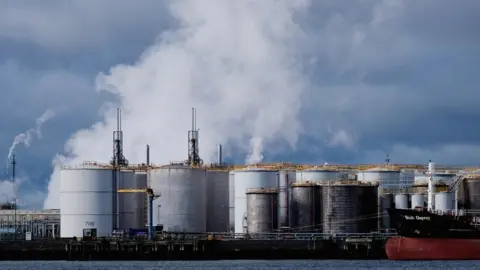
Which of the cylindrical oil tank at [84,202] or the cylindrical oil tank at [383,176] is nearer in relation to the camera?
the cylindrical oil tank at [84,202]

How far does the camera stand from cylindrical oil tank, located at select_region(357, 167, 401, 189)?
5969 inches

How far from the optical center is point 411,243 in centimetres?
12862

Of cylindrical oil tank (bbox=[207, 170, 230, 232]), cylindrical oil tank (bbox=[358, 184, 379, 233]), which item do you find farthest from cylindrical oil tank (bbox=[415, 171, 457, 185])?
cylindrical oil tank (bbox=[207, 170, 230, 232])

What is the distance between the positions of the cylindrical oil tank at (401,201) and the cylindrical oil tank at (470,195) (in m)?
5.81

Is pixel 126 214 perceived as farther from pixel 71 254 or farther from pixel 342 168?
pixel 342 168

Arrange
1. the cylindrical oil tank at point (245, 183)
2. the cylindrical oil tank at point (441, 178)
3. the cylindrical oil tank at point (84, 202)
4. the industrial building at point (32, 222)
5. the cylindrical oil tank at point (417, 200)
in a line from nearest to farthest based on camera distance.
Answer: the cylindrical oil tank at point (417, 200) < the cylindrical oil tank at point (84, 202) < the cylindrical oil tank at point (245, 183) < the cylindrical oil tank at point (441, 178) < the industrial building at point (32, 222)

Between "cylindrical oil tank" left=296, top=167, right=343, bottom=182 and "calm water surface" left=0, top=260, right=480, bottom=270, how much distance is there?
1922 cm

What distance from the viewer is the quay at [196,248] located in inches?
5261

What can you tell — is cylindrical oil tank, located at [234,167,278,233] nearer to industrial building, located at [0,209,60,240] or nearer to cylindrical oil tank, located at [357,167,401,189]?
cylindrical oil tank, located at [357,167,401,189]

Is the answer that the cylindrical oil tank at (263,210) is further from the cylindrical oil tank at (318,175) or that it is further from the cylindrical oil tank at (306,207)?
the cylindrical oil tank at (318,175)

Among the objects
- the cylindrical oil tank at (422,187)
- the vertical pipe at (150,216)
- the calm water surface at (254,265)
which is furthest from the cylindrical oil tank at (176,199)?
the cylindrical oil tank at (422,187)

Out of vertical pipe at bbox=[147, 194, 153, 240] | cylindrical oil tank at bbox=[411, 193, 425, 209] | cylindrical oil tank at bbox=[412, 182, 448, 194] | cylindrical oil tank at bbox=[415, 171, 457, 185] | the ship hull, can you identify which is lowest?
the ship hull

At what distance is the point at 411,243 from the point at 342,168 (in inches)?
1197

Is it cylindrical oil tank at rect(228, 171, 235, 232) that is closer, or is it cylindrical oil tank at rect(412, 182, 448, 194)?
cylindrical oil tank at rect(412, 182, 448, 194)
